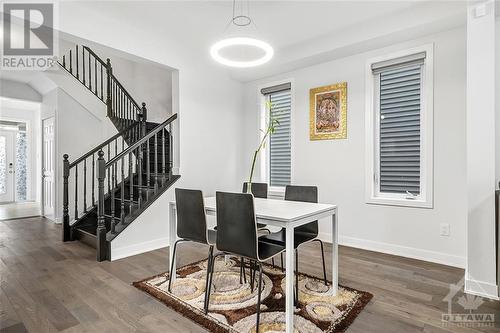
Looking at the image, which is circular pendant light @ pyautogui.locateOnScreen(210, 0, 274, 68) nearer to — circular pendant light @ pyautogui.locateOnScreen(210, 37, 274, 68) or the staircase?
circular pendant light @ pyautogui.locateOnScreen(210, 37, 274, 68)

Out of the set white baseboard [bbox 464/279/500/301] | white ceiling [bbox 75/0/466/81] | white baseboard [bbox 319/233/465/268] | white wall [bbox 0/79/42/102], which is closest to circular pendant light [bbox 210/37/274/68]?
white ceiling [bbox 75/0/466/81]

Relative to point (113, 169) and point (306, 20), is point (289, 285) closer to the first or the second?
point (306, 20)

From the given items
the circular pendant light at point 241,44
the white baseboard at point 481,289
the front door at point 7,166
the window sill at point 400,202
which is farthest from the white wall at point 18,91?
the white baseboard at point 481,289

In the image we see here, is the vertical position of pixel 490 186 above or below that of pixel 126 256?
above

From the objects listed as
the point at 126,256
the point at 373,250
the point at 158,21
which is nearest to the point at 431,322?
the point at 373,250

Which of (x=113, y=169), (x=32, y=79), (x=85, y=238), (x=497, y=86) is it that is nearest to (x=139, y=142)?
(x=113, y=169)

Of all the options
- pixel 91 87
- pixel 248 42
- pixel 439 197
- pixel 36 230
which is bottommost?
pixel 36 230

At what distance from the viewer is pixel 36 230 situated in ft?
15.4

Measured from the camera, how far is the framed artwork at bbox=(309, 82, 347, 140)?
12.5 ft

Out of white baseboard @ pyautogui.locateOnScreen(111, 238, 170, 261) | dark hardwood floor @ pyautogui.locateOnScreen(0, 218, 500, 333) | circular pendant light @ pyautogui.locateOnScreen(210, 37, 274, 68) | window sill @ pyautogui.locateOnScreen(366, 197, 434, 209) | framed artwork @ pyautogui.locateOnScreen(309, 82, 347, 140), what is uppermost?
circular pendant light @ pyautogui.locateOnScreen(210, 37, 274, 68)

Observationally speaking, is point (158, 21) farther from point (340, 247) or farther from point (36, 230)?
point (36, 230)

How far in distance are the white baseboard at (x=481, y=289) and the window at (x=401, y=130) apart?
0.95 metres

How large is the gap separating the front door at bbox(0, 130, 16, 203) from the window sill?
933cm

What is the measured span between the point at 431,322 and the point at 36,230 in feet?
18.5
